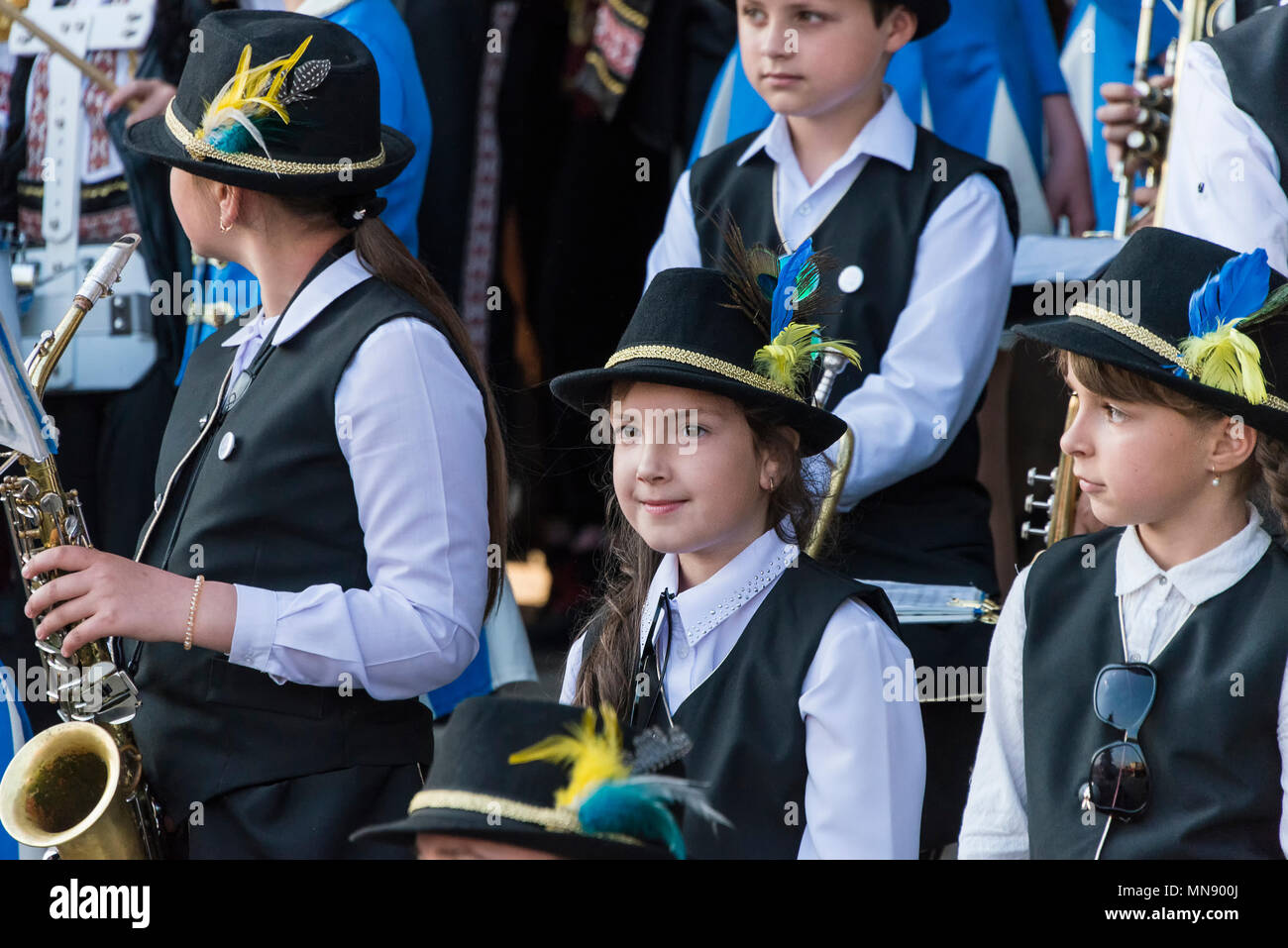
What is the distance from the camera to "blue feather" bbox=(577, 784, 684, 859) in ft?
7.48

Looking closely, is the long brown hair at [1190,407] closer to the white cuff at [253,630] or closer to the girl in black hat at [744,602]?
the girl in black hat at [744,602]

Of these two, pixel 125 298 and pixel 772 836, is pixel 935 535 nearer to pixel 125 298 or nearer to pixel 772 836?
pixel 772 836

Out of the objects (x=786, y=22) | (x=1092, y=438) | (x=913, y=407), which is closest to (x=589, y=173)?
(x=786, y=22)

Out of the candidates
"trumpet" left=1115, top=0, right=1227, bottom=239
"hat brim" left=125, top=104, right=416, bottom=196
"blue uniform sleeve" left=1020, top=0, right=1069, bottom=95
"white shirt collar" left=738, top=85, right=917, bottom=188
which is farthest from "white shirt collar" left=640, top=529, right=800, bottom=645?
"blue uniform sleeve" left=1020, top=0, right=1069, bottom=95

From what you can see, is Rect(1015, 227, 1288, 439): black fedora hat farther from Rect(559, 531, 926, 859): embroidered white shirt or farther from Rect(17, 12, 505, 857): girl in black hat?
Rect(17, 12, 505, 857): girl in black hat

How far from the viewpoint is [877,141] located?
407cm

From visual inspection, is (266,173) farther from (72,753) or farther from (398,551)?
(72,753)

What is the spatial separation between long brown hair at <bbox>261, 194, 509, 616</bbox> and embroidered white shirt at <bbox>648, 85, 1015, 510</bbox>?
0.71m

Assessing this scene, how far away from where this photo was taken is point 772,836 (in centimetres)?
288

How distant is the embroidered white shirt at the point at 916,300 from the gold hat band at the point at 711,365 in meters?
0.69

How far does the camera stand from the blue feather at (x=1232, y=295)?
9.21 feet

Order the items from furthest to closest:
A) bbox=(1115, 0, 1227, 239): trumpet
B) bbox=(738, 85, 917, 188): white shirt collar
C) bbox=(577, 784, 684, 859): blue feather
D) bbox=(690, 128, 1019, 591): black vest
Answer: bbox=(1115, 0, 1227, 239): trumpet → bbox=(738, 85, 917, 188): white shirt collar → bbox=(690, 128, 1019, 591): black vest → bbox=(577, 784, 684, 859): blue feather

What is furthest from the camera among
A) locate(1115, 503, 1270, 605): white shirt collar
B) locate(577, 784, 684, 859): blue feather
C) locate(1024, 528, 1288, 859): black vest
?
locate(1115, 503, 1270, 605): white shirt collar

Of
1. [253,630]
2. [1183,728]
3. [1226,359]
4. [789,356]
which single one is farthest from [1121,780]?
[253,630]
